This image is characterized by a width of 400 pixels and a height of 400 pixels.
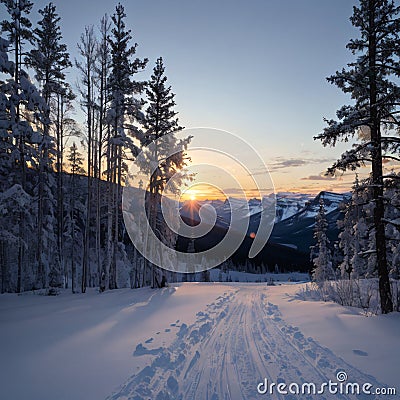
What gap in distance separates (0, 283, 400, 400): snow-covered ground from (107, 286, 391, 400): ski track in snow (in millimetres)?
17

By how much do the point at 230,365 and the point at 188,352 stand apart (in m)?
1.08

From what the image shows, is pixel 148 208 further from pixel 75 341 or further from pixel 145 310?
pixel 75 341

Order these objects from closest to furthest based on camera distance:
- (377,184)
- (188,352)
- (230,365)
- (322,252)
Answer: (230,365) → (188,352) → (377,184) → (322,252)

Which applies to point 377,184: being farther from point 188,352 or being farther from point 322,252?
point 322,252

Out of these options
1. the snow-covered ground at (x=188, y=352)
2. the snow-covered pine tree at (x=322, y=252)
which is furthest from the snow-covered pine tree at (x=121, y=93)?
the snow-covered pine tree at (x=322, y=252)

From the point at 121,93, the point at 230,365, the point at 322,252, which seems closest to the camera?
the point at 230,365

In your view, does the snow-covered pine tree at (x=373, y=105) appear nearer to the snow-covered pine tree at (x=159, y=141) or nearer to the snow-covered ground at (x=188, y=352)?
the snow-covered ground at (x=188, y=352)

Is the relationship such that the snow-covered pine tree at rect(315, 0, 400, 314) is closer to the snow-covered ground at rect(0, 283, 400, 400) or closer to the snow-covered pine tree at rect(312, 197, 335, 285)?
the snow-covered ground at rect(0, 283, 400, 400)

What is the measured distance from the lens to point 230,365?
5.23m

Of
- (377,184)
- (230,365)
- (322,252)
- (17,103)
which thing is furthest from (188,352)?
(322,252)

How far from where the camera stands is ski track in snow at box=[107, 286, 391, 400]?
425 centimetres

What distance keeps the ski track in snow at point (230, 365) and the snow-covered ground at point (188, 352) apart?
2 centimetres

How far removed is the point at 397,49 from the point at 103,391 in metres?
11.8

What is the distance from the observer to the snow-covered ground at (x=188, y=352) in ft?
14.6
